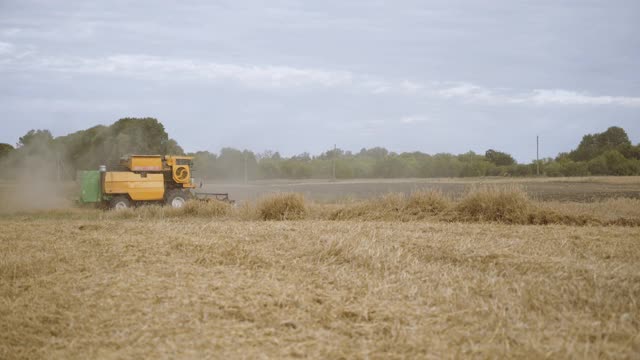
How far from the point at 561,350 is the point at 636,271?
2283mm

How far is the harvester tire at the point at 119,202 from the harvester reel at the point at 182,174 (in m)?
2.00

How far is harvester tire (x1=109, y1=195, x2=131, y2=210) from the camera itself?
1881 cm

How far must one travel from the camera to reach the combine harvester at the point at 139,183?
1889 centimetres

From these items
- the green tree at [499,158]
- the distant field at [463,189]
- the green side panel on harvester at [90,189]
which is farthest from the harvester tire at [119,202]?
the green tree at [499,158]

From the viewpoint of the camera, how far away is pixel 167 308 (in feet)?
14.6

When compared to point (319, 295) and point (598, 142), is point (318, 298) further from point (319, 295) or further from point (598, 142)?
point (598, 142)

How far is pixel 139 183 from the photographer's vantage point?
19.3m

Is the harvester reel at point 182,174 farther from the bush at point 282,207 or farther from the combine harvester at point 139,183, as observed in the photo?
the bush at point 282,207

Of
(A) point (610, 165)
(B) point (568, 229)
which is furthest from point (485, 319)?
(A) point (610, 165)

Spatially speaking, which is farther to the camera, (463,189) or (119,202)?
(463,189)

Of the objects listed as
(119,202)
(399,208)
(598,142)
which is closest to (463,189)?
(119,202)

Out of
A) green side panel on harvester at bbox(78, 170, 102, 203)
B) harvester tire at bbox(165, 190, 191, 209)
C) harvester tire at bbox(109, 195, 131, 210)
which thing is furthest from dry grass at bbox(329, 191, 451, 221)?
green side panel on harvester at bbox(78, 170, 102, 203)

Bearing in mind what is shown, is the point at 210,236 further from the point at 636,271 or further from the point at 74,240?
the point at 636,271

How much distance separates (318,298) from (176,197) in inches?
635
